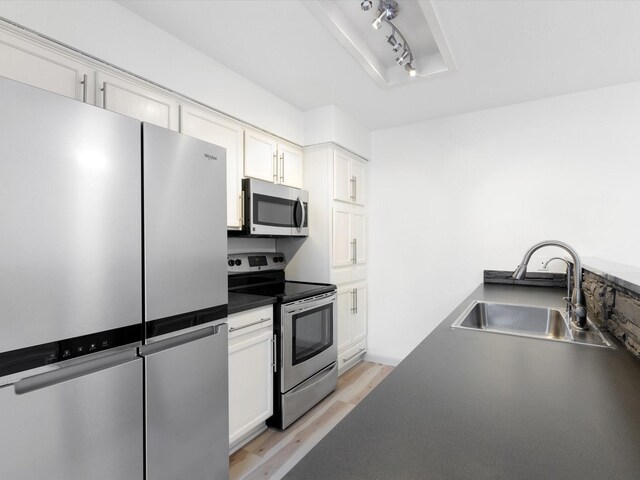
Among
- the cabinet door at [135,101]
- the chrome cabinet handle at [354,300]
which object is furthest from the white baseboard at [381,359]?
the cabinet door at [135,101]

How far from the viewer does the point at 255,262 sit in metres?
2.78

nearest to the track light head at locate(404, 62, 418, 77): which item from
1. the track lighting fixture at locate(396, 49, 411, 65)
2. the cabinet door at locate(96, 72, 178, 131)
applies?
the track lighting fixture at locate(396, 49, 411, 65)

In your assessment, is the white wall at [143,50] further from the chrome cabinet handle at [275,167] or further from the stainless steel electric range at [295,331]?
the stainless steel electric range at [295,331]

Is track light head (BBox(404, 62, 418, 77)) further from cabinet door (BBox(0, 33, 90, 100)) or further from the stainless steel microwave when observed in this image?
cabinet door (BBox(0, 33, 90, 100))

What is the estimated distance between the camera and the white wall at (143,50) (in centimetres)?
138

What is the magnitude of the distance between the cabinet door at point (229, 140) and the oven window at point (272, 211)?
0.42 ft

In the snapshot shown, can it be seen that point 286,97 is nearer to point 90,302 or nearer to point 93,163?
point 93,163

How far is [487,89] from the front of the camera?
8.43 ft

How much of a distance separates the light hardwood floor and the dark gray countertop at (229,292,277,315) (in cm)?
86

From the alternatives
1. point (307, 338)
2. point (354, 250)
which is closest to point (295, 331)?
point (307, 338)

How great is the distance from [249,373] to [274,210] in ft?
3.76

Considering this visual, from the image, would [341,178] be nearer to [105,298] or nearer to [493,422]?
[105,298]

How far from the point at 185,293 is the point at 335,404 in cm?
169

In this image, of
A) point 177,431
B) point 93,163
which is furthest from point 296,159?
point 177,431
